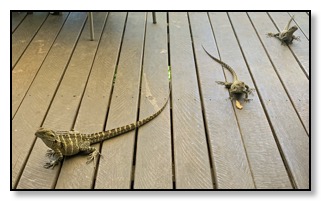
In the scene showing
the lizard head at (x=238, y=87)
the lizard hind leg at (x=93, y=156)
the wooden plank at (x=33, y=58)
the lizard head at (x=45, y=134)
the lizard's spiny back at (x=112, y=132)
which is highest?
the wooden plank at (x=33, y=58)

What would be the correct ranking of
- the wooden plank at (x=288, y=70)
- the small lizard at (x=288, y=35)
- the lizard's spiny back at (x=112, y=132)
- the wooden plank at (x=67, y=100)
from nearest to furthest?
the wooden plank at (x=67, y=100) → the lizard's spiny back at (x=112, y=132) → the wooden plank at (x=288, y=70) → the small lizard at (x=288, y=35)

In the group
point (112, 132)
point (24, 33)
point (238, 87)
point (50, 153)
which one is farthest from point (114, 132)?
point (24, 33)

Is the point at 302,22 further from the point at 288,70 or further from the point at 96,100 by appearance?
the point at 96,100

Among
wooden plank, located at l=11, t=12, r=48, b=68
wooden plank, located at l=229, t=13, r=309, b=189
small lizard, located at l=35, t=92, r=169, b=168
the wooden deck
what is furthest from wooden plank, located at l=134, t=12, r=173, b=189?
wooden plank, located at l=11, t=12, r=48, b=68

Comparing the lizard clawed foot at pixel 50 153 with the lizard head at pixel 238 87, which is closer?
the lizard clawed foot at pixel 50 153

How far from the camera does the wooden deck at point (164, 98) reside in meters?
1.93

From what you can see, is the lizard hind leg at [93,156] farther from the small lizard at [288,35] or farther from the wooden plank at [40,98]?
the small lizard at [288,35]

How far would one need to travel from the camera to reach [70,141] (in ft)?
6.59

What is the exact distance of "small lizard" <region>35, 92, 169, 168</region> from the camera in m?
1.96

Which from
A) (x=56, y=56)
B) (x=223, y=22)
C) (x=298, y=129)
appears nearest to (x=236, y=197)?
(x=298, y=129)

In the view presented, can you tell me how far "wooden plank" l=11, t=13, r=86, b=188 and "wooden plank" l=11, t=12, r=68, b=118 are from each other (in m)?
0.04

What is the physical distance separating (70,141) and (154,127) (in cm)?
46

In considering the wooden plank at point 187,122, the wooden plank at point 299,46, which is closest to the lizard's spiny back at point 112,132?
the wooden plank at point 187,122

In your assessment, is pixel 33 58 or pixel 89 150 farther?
pixel 33 58
